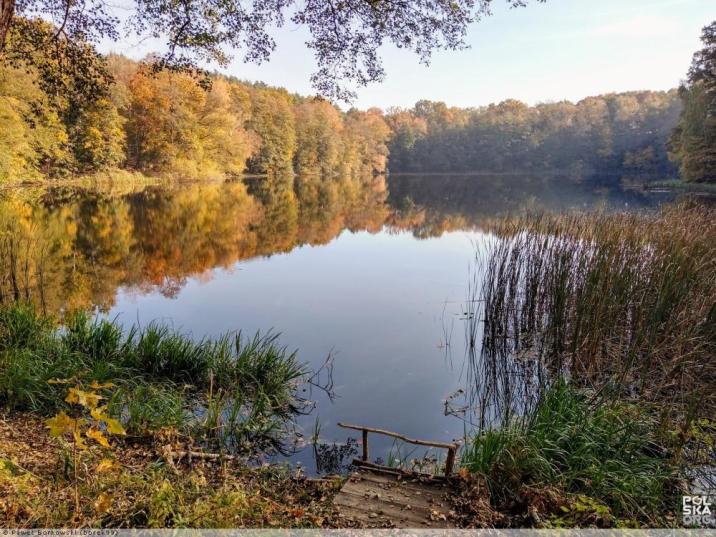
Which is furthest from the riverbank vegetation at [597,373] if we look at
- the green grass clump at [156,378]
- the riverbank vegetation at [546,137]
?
the riverbank vegetation at [546,137]

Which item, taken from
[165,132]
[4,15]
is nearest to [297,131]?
[165,132]

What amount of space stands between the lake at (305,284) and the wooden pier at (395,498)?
0.92 meters

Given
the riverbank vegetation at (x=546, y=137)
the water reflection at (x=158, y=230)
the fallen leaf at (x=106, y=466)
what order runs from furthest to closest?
the riverbank vegetation at (x=546, y=137), the water reflection at (x=158, y=230), the fallen leaf at (x=106, y=466)

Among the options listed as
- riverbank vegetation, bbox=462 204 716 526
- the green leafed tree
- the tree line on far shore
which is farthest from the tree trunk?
the green leafed tree

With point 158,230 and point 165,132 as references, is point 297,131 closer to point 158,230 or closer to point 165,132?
point 165,132

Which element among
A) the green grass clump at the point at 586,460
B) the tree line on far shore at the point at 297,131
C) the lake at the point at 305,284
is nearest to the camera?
the green grass clump at the point at 586,460

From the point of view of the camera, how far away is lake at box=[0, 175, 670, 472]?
6.20 meters

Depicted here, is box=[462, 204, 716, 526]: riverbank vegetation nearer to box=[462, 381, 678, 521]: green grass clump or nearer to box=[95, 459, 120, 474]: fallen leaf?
box=[462, 381, 678, 521]: green grass clump

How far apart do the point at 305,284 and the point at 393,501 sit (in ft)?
29.9

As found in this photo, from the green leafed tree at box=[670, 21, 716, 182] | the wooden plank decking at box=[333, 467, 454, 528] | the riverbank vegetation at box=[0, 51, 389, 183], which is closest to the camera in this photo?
the wooden plank decking at box=[333, 467, 454, 528]

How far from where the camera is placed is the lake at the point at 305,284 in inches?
244

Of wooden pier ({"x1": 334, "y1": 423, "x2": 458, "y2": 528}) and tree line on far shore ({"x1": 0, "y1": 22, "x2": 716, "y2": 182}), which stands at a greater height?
tree line on far shore ({"x1": 0, "y1": 22, "x2": 716, "y2": 182})

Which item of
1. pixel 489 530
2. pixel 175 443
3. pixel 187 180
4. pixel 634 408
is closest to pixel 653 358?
pixel 634 408

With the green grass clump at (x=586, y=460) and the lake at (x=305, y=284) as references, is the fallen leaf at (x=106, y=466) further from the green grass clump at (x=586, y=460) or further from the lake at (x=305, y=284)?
the green grass clump at (x=586, y=460)
